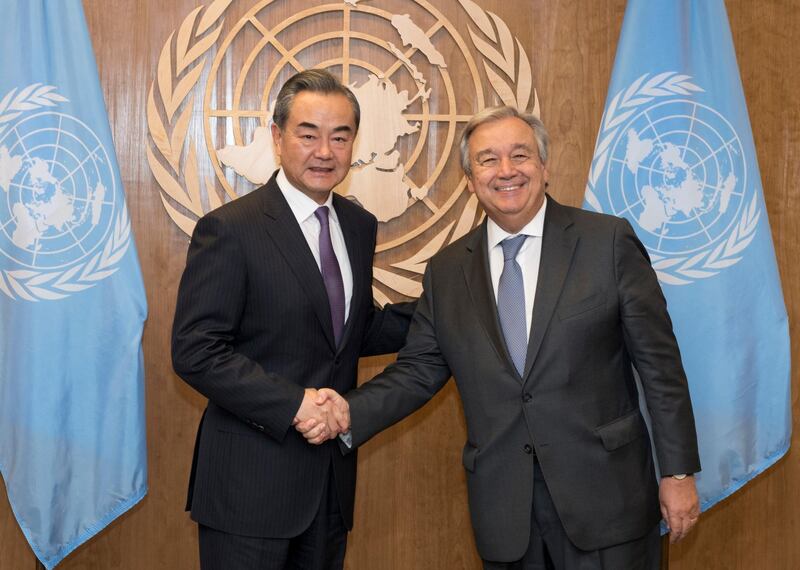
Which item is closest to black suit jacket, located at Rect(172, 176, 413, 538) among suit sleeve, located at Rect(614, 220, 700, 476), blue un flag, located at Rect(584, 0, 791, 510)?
suit sleeve, located at Rect(614, 220, 700, 476)

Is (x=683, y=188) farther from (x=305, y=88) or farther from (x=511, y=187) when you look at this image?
(x=305, y=88)

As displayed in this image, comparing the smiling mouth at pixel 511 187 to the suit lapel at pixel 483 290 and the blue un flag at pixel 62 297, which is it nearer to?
the suit lapel at pixel 483 290

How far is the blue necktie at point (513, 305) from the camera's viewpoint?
6.51ft

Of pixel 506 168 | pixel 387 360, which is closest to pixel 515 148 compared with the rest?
pixel 506 168

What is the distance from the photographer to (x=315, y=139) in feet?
7.00

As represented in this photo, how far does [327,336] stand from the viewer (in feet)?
6.78

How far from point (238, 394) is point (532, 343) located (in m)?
0.74

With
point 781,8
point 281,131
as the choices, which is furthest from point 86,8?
point 781,8

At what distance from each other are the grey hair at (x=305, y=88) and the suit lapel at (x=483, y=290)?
50 centimetres

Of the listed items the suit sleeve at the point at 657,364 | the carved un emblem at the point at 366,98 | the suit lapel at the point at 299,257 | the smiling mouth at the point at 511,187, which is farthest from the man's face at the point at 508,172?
the carved un emblem at the point at 366,98

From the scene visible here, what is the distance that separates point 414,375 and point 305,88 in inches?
33.8

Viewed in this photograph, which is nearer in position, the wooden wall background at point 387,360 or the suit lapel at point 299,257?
the suit lapel at point 299,257

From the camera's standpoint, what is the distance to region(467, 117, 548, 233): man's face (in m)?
2.09

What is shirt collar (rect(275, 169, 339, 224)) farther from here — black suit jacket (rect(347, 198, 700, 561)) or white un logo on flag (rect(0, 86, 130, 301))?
white un logo on flag (rect(0, 86, 130, 301))
